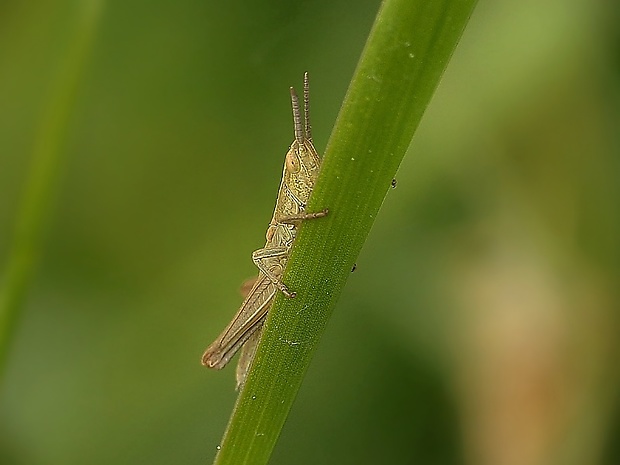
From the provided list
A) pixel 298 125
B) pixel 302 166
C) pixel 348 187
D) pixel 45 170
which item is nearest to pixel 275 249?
pixel 302 166

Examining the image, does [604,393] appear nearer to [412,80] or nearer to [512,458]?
[512,458]

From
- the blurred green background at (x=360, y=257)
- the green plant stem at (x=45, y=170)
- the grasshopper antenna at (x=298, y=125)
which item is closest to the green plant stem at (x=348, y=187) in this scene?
the grasshopper antenna at (x=298, y=125)

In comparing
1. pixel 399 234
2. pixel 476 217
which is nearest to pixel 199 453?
pixel 399 234

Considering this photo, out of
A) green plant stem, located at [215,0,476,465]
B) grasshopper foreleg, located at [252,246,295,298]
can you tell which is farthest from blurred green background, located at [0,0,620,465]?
green plant stem, located at [215,0,476,465]

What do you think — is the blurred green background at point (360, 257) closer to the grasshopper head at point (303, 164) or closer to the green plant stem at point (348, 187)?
the grasshopper head at point (303, 164)

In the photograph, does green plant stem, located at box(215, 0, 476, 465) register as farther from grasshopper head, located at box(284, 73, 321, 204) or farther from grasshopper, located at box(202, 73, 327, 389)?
grasshopper head, located at box(284, 73, 321, 204)

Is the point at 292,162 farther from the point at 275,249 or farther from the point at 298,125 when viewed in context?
the point at 275,249
